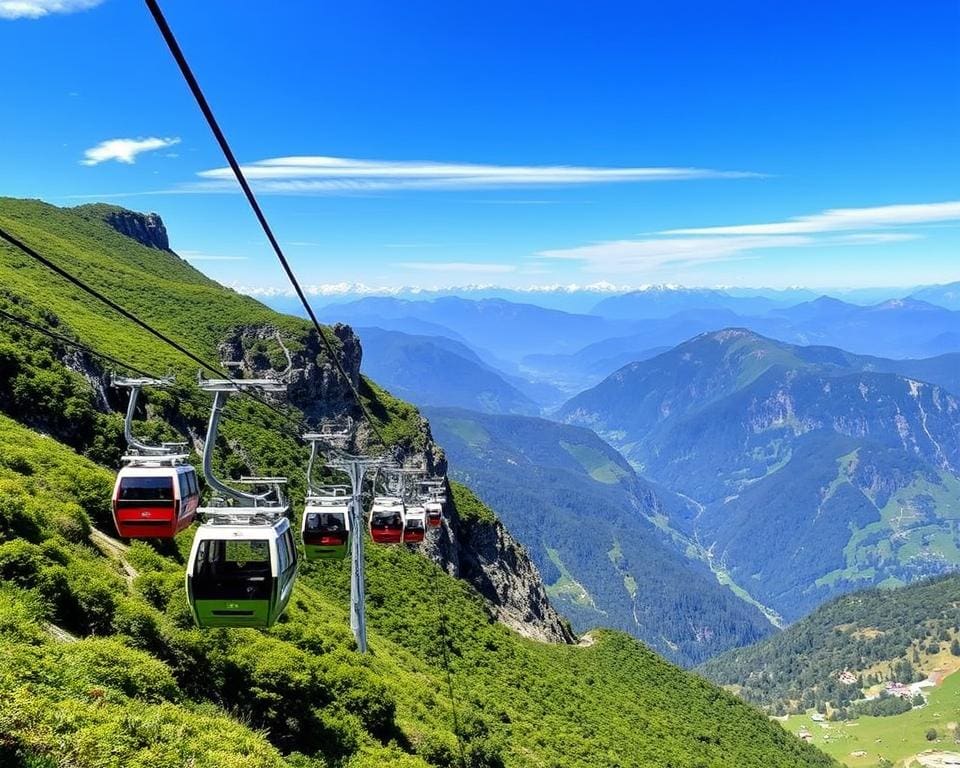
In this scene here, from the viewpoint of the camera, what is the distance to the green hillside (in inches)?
516

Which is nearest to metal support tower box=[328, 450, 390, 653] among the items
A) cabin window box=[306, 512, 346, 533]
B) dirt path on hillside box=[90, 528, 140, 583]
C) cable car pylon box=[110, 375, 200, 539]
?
cabin window box=[306, 512, 346, 533]

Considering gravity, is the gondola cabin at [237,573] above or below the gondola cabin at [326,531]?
above

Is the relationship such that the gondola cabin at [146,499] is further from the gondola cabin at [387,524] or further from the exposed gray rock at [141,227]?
the exposed gray rock at [141,227]

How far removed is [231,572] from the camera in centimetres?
1500

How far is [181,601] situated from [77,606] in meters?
3.93

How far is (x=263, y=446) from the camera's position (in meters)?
74.7

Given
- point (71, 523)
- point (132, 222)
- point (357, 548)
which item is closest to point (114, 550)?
point (71, 523)

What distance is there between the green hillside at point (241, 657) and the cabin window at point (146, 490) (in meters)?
2.44

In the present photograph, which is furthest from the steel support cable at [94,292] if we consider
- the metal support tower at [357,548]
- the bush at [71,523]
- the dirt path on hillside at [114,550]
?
the metal support tower at [357,548]

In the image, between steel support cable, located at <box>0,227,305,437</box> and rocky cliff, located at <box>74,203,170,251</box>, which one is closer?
steel support cable, located at <box>0,227,305,437</box>

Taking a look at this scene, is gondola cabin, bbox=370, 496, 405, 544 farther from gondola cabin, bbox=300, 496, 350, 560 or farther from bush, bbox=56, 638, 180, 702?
bush, bbox=56, 638, 180, 702

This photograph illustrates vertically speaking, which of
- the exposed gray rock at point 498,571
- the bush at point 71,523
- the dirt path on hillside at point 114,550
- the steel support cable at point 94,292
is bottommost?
the exposed gray rock at point 498,571

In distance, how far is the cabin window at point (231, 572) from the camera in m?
14.8

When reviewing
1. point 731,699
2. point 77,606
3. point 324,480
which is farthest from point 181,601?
point 731,699
